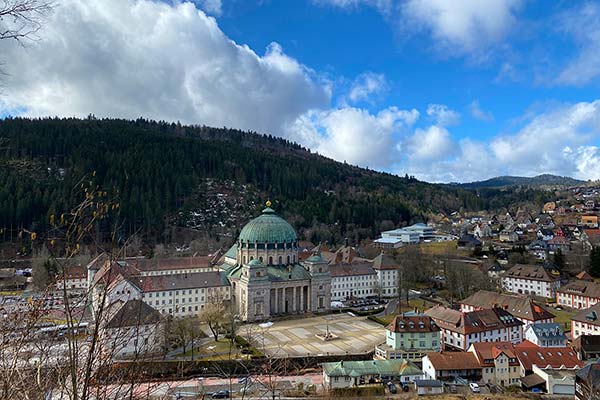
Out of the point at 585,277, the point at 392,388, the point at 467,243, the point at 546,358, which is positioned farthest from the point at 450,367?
the point at 467,243

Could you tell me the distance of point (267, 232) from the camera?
56.4m

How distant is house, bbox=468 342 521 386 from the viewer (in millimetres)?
33531

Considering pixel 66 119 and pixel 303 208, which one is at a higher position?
pixel 66 119

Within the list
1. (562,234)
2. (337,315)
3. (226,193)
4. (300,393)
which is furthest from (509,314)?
(226,193)

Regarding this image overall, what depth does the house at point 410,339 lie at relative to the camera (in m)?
38.0

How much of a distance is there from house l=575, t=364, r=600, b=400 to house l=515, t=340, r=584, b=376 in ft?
7.85

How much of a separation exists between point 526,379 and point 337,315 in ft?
77.8

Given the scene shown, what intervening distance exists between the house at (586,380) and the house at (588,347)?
7.07m

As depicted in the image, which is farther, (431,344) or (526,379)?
(431,344)

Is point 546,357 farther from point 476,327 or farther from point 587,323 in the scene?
point 587,323

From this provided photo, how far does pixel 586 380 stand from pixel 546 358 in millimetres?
4568

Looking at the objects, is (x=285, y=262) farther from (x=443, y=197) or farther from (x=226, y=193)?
(x=443, y=197)

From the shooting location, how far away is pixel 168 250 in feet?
290

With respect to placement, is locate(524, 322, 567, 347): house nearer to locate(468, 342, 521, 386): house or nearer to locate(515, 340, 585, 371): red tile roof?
locate(515, 340, 585, 371): red tile roof
